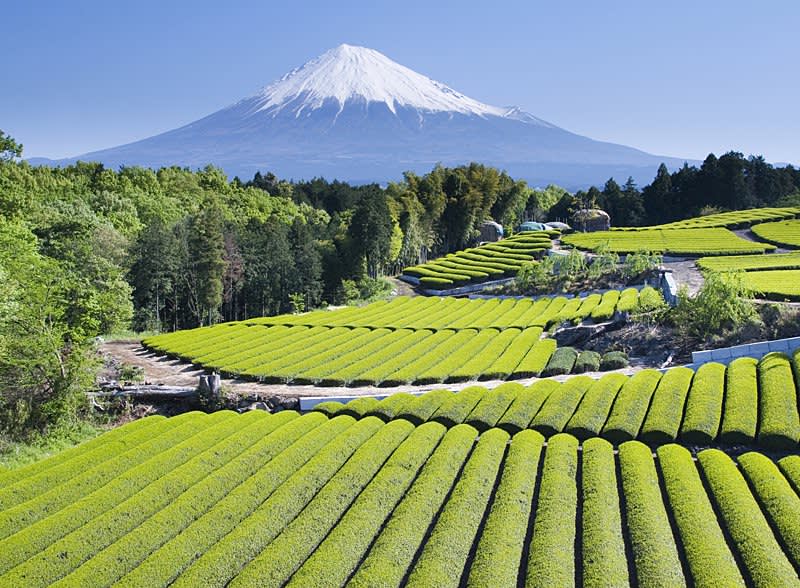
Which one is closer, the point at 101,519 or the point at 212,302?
the point at 101,519

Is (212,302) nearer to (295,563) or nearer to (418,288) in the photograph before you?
(418,288)

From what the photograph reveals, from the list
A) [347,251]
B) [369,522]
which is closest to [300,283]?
[347,251]

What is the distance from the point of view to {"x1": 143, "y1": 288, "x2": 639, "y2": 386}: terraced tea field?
3095 centimetres

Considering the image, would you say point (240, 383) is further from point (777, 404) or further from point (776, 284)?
point (776, 284)

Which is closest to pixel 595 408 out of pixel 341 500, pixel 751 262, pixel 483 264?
pixel 341 500

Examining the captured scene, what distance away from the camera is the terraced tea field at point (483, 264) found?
61.4 m

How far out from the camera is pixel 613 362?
30.5 meters

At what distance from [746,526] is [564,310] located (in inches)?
1085

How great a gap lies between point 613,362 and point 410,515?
58.2 ft

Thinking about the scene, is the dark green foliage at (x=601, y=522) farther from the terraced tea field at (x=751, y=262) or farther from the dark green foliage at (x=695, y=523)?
the terraced tea field at (x=751, y=262)

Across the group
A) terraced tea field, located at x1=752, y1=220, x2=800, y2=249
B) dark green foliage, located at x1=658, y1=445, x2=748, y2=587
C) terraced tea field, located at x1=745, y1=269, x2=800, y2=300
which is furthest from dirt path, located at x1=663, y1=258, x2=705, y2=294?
dark green foliage, located at x1=658, y1=445, x2=748, y2=587

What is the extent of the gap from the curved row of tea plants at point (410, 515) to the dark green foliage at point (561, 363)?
30.6ft

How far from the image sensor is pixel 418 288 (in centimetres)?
6562

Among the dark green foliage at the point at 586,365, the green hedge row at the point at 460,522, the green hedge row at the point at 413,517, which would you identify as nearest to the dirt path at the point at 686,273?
the dark green foliage at the point at 586,365
